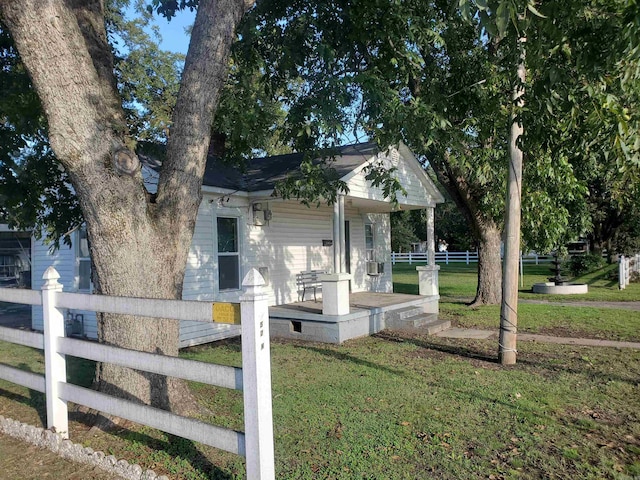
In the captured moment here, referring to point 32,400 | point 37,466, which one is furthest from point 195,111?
point 32,400

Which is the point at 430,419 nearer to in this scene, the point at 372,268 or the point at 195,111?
the point at 195,111

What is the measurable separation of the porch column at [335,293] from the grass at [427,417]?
1.44 meters

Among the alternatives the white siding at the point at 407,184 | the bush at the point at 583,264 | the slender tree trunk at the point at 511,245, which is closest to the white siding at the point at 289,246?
the white siding at the point at 407,184

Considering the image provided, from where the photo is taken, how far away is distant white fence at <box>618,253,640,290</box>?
18125 mm

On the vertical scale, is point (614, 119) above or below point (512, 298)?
above

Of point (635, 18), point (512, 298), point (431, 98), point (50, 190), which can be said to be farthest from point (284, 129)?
point (635, 18)

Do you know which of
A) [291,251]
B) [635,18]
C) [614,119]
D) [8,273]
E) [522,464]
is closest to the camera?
[635,18]

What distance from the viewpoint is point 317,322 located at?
383 inches

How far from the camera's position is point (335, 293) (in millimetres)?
9578

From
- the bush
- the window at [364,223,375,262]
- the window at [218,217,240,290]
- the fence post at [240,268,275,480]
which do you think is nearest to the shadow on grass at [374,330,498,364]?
the window at [218,217,240,290]

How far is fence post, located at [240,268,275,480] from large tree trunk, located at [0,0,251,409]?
196cm

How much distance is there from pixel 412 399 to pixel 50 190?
571 cm

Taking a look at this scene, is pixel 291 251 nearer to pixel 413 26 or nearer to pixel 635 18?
Result: pixel 413 26

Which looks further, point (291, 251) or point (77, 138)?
point (291, 251)
